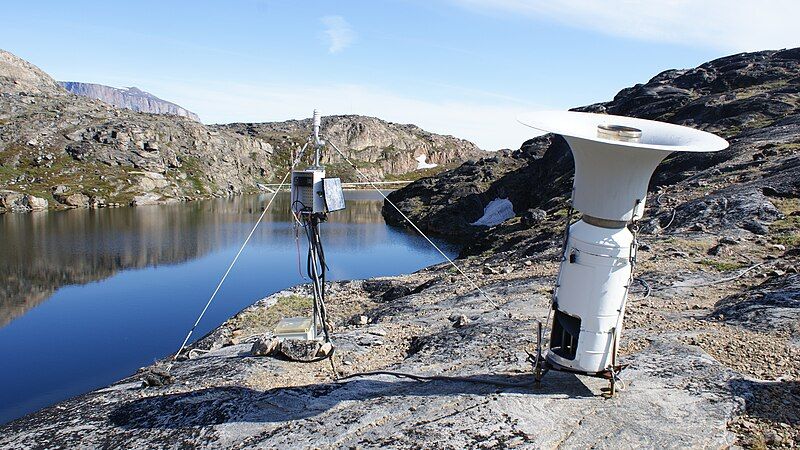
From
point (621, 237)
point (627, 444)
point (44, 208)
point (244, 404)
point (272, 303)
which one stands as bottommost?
point (44, 208)

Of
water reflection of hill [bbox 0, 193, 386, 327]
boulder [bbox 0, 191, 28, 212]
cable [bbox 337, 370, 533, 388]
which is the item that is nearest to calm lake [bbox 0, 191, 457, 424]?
water reflection of hill [bbox 0, 193, 386, 327]

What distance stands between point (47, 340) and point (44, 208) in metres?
65.4

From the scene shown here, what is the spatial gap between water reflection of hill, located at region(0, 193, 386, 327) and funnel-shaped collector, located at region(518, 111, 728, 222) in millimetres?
33511

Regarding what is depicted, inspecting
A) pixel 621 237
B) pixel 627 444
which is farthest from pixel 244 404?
pixel 621 237

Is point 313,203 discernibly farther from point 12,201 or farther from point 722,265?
point 12,201

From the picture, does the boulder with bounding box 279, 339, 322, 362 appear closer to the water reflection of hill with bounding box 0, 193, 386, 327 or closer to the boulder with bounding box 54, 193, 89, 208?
the water reflection of hill with bounding box 0, 193, 386, 327

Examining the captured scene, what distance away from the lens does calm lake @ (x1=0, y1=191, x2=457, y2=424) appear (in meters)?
23.6

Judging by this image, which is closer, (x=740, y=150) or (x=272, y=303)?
(x=272, y=303)

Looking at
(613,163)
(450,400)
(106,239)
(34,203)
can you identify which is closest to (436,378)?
(450,400)

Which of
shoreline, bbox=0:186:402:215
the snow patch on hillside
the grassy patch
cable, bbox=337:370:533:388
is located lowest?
shoreline, bbox=0:186:402:215

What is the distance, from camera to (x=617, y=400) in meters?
7.01

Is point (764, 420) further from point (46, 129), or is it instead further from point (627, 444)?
point (46, 129)

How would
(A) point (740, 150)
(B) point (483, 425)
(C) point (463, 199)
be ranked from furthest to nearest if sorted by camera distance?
(C) point (463, 199), (A) point (740, 150), (B) point (483, 425)

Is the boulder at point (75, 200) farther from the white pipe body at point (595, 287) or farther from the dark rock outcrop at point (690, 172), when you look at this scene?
the white pipe body at point (595, 287)
